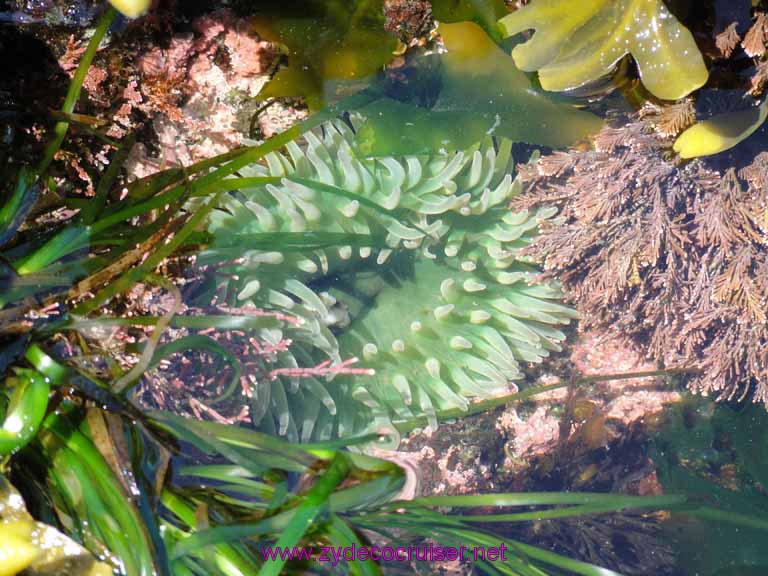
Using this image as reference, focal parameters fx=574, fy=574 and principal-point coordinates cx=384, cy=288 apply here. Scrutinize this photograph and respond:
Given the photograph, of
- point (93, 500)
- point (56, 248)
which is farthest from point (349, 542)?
point (56, 248)

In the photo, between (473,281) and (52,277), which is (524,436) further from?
(52,277)

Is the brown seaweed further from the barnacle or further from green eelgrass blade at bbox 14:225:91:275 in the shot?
green eelgrass blade at bbox 14:225:91:275

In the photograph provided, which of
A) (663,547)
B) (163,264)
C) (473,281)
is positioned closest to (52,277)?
(163,264)

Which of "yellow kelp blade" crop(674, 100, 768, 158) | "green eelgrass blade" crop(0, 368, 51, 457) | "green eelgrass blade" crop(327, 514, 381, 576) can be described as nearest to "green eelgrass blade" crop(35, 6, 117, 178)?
"green eelgrass blade" crop(0, 368, 51, 457)

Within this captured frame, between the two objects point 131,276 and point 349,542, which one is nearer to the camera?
point 349,542

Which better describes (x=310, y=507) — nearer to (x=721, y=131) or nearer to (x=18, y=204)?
(x=18, y=204)
